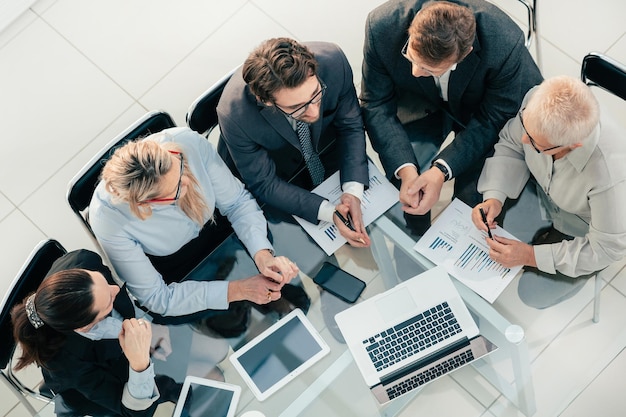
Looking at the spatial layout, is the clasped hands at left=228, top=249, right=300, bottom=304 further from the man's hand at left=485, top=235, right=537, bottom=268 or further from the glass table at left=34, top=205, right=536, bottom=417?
the man's hand at left=485, top=235, right=537, bottom=268

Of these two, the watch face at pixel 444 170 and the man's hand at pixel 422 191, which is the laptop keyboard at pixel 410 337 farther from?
the watch face at pixel 444 170

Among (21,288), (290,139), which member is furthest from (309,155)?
(21,288)

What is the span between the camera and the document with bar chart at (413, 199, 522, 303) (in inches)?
95.8

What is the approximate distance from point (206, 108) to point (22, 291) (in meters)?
0.98

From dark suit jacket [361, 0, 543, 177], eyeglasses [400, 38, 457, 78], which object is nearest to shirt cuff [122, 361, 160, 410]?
dark suit jacket [361, 0, 543, 177]

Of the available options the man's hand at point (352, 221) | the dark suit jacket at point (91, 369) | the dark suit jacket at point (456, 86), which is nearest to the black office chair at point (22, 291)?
the dark suit jacket at point (91, 369)

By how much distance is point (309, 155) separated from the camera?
2777 millimetres

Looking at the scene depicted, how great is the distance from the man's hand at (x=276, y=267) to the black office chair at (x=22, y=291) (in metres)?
0.80

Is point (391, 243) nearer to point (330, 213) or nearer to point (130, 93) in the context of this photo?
point (330, 213)

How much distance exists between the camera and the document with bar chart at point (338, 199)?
2611 millimetres

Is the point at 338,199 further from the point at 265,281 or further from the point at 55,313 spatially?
the point at 55,313

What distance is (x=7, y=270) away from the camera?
11.6 ft

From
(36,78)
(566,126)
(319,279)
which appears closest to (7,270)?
(36,78)

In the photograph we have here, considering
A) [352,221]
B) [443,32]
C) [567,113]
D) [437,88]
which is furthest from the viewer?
[437,88]
